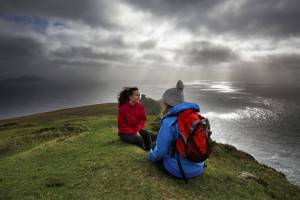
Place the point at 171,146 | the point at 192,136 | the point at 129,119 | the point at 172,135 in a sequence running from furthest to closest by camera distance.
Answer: the point at 129,119, the point at 171,146, the point at 172,135, the point at 192,136

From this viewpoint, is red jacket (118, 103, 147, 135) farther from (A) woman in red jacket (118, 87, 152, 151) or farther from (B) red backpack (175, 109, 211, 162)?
(B) red backpack (175, 109, 211, 162)

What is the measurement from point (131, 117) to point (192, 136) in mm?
7185

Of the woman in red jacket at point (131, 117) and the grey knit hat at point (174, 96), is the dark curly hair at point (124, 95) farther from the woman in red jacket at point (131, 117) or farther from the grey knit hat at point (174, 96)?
the grey knit hat at point (174, 96)

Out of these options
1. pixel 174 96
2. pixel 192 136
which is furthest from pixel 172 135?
pixel 174 96

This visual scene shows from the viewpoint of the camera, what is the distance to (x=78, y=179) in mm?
11836

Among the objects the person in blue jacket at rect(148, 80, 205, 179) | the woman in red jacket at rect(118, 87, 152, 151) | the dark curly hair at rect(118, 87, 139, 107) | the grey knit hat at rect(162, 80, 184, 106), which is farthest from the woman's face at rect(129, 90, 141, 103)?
the grey knit hat at rect(162, 80, 184, 106)

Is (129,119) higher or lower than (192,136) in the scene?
lower

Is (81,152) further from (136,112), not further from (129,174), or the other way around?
(129,174)

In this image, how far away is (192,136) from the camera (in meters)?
9.90

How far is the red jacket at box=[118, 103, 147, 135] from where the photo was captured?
1652 centimetres

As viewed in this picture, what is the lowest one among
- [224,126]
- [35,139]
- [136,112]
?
[224,126]

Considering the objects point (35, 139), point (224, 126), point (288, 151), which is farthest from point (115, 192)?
point (224, 126)

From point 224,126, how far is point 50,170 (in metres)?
136

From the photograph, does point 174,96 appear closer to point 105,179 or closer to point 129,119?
point 105,179
